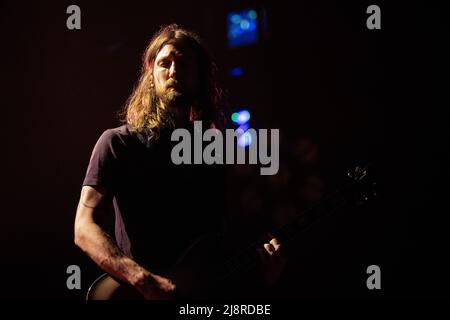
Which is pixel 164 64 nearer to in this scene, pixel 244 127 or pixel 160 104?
pixel 160 104

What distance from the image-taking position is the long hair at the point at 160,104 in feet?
5.67

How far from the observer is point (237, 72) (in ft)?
12.1

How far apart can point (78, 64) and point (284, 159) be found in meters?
1.96

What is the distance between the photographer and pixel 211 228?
1.63 meters

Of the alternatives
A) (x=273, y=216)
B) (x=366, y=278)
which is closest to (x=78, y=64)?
(x=273, y=216)

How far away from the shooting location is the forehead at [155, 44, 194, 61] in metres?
1.81

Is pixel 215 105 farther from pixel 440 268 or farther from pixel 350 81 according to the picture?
pixel 440 268

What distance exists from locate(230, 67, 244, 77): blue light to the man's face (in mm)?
1814

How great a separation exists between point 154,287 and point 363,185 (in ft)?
3.81

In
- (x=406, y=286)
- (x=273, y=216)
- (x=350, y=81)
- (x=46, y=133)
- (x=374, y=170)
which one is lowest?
(x=406, y=286)

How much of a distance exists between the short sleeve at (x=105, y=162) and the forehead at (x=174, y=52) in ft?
1.57

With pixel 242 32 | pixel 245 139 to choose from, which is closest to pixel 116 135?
pixel 245 139

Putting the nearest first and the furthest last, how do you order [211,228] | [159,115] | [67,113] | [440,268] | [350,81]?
[211,228] < [159,115] < [440,268] < [67,113] < [350,81]

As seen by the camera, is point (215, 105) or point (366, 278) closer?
point (215, 105)
